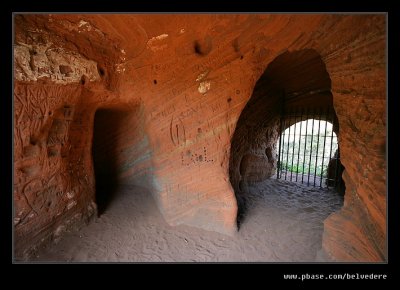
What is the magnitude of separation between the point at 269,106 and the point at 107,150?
4.84m

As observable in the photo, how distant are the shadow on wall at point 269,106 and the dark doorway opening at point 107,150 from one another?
9.22ft

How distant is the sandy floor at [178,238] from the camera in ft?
10.5

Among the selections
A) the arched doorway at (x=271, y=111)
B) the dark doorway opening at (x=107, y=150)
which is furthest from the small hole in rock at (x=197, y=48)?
the arched doorway at (x=271, y=111)

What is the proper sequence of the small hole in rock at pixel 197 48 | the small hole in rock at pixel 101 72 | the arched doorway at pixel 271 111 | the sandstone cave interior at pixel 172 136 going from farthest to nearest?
the arched doorway at pixel 271 111 < the small hole in rock at pixel 197 48 < the small hole in rock at pixel 101 72 < the sandstone cave interior at pixel 172 136

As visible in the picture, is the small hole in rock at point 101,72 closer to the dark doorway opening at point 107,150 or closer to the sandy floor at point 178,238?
the dark doorway opening at point 107,150

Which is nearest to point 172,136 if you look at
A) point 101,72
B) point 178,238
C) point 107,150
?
point 101,72

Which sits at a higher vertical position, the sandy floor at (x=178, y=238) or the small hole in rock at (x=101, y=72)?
the small hole in rock at (x=101, y=72)

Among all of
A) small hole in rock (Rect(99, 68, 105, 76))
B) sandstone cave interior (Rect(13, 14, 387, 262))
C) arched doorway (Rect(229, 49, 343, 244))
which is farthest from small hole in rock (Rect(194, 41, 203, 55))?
arched doorway (Rect(229, 49, 343, 244))

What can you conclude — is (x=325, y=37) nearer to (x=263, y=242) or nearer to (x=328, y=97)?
(x=263, y=242)

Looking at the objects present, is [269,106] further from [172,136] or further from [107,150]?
[107,150]

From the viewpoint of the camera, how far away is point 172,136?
157 inches

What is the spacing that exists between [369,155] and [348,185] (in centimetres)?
68

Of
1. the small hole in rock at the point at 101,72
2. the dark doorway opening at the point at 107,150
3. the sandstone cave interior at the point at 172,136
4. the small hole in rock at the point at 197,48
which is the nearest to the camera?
the sandstone cave interior at the point at 172,136

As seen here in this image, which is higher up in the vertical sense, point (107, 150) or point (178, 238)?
point (107, 150)
